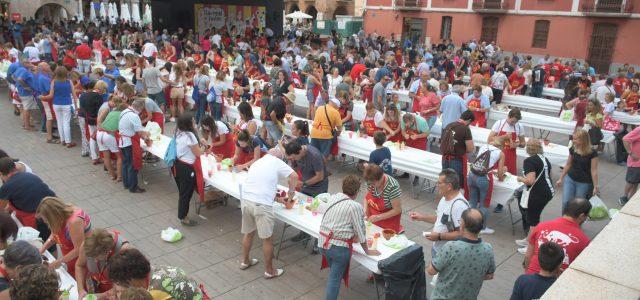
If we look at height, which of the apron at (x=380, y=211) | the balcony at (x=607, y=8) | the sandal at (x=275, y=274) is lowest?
the sandal at (x=275, y=274)

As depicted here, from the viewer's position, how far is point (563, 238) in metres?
3.96


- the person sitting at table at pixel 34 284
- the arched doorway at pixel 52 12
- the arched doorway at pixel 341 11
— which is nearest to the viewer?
the person sitting at table at pixel 34 284

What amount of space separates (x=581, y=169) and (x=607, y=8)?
23249 millimetres

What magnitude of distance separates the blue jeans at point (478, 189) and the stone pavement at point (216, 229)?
0.49 meters

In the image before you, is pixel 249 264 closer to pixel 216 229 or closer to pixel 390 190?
pixel 216 229

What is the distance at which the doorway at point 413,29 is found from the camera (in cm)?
3278

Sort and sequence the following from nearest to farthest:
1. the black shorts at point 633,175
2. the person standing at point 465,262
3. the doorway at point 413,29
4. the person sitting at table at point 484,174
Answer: the person standing at point 465,262 → the person sitting at table at point 484,174 → the black shorts at point 633,175 → the doorway at point 413,29

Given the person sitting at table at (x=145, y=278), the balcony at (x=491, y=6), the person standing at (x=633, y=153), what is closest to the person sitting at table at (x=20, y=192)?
the person sitting at table at (x=145, y=278)

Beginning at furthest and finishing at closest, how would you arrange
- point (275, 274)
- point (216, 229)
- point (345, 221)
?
point (216, 229) → point (275, 274) → point (345, 221)

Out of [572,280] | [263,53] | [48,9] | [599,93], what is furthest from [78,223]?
[48,9]

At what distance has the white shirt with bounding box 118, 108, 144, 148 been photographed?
6.99 metres

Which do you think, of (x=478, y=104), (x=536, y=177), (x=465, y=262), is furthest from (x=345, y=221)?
(x=478, y=104)

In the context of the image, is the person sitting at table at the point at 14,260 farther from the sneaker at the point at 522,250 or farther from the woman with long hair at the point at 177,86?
the woman with long hair at the point at 177,86

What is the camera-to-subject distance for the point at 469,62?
64.2 feet
